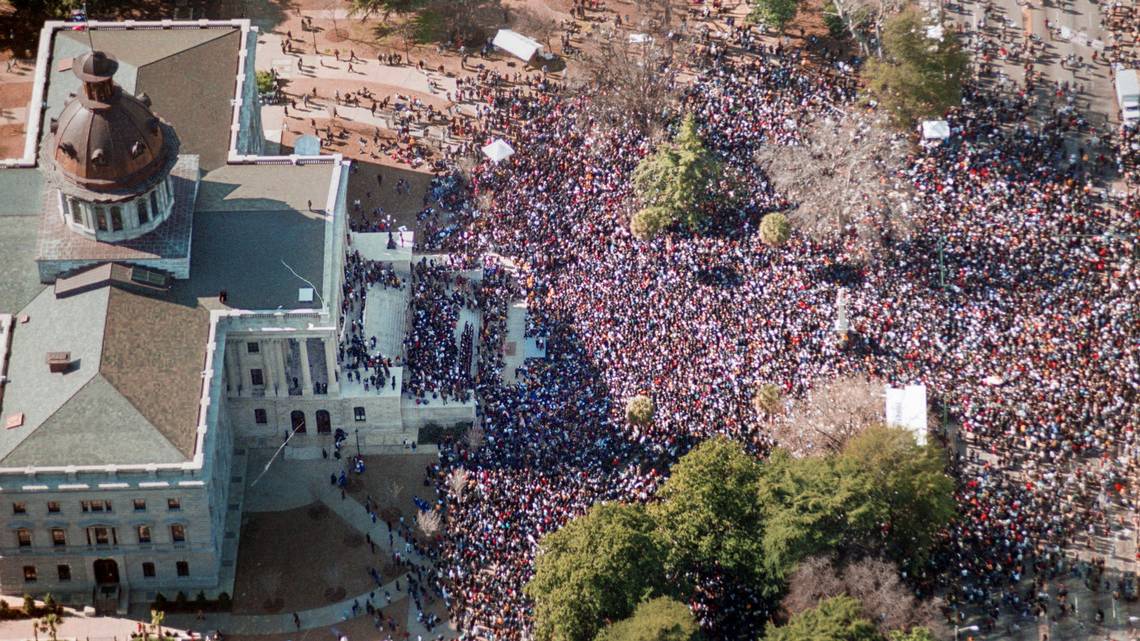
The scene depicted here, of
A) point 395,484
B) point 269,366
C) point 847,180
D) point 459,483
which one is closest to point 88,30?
point 269,366

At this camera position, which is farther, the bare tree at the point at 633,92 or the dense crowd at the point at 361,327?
the bare tree at the point at 633,92

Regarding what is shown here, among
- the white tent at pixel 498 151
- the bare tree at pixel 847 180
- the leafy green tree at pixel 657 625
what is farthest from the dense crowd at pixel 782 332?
the leafy green tree at pixel 657 625

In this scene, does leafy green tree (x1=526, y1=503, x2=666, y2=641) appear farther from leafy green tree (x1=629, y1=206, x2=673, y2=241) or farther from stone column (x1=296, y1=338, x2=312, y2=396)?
leafy green tree (x1=629, y1=206, x2=673, y2=241)

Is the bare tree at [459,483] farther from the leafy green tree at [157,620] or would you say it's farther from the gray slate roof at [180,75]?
the gray slate roof at [180,75]

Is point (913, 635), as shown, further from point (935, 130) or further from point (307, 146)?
point (307, 146)

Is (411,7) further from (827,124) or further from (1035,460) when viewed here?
(1035,460)

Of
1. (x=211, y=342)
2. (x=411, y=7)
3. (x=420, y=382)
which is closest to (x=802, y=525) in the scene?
(x=420, y=382)
